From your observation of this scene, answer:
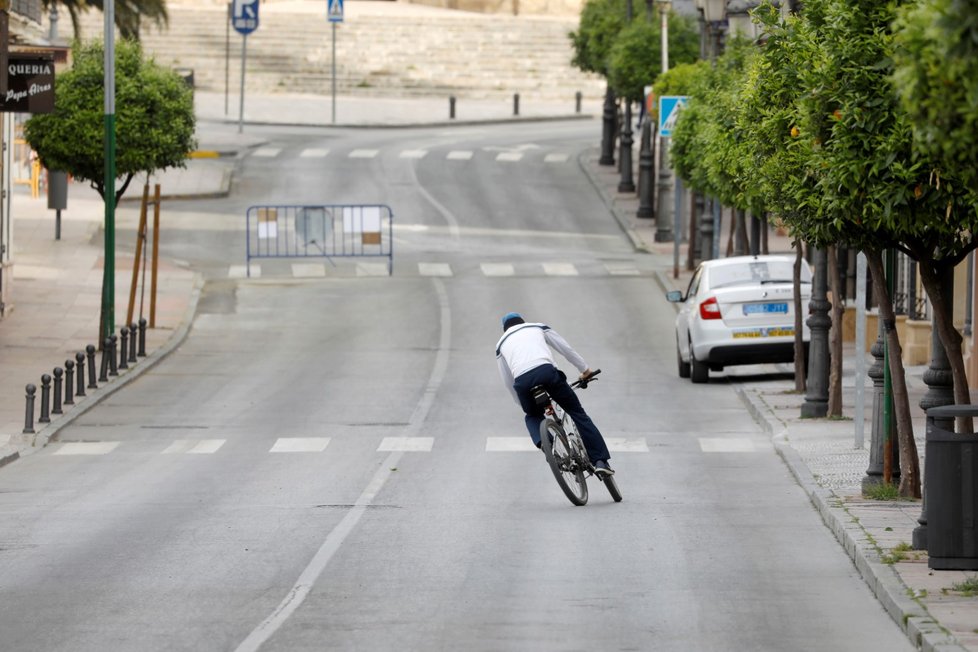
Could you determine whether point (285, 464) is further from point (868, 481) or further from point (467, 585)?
point (467, 585)

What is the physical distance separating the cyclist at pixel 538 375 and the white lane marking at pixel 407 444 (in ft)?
13.7

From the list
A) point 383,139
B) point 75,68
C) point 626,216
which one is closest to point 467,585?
point 75,68

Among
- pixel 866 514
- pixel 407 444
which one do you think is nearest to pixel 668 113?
pixel 407 444

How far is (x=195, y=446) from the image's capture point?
21.1 meters

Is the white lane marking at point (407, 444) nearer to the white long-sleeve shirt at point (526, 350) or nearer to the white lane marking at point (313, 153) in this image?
the white long-sleeve shirt at point (526, 350)

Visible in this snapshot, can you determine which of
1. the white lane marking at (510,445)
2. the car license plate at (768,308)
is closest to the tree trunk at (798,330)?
the car license plate at (768,308)

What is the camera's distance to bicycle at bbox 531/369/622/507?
15766 millimetres

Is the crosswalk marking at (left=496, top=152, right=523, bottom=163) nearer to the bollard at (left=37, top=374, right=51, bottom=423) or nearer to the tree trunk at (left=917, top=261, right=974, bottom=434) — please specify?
the bollard at (left=37, top=374, right=51, bottom=423)

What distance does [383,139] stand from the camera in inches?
2576

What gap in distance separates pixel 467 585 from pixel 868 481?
189 inches

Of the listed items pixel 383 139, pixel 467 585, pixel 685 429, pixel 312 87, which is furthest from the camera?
pixel 312 87

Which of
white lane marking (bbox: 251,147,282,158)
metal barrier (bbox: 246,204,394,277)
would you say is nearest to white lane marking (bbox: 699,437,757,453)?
metal barrier (bbox: 246,204,394,277)

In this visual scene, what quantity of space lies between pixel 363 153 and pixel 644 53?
424 inches

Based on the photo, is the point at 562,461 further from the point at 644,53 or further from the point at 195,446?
the point at 644,53
